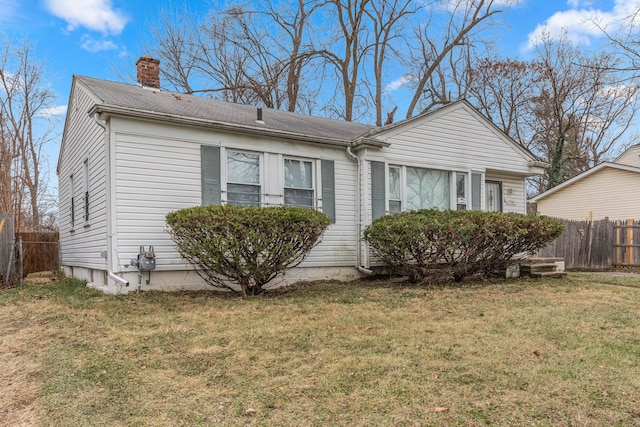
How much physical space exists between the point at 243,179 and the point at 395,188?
→ 363cm

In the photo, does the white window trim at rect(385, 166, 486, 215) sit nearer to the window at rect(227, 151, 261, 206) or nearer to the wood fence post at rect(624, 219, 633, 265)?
the window at rect(227, 151, 261, 206)

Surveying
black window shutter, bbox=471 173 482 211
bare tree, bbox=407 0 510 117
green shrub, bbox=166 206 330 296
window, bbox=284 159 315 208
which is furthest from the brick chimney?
A: bare tree, bbox=407 0 510 117

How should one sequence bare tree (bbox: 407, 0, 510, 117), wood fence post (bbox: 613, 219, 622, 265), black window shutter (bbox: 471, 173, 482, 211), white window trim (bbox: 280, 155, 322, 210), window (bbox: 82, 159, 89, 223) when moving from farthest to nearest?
bare tree (bbox: 407, 0, 510, 117)
wood fence post (bbox: 613, 219, 622, 265)
black window shutter (bbox: 471, 173, 482, 211)
window (bbox: 82, 159, 89, 223)
white window trim (bbox: 280, 155, 322, 210)

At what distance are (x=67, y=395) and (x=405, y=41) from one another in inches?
898

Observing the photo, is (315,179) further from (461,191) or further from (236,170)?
(461,191)

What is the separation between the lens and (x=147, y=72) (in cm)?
1062

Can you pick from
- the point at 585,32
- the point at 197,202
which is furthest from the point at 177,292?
the point at 585,32

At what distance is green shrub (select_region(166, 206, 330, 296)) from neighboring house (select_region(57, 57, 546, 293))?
39.3 inches

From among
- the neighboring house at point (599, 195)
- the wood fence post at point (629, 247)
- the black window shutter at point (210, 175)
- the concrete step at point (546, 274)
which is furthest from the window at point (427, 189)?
the neighboring house at point (599, 195)

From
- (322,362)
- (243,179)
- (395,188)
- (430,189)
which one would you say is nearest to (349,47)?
(430,189)

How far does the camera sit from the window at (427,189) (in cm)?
1023

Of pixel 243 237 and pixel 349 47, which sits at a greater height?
pixel 349 47

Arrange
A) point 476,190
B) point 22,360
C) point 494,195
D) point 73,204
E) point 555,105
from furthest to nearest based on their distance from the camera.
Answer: point 555,105 → point 494,195 → point 476,190 → point 73,204 → point 22,360

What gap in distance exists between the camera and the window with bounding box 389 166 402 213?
9.95m
